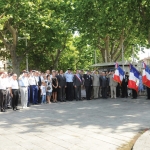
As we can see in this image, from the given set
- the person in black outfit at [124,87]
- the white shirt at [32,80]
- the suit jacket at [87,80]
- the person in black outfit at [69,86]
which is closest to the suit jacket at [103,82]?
the suit jacket at [87,80]

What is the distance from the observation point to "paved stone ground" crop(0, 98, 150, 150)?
7.21 metres

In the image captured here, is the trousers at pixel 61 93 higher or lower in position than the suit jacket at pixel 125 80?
lower

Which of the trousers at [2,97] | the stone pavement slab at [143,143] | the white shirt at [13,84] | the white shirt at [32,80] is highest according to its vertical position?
the white shirt at [32,80]

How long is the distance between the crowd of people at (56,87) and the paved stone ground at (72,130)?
9.49 ft

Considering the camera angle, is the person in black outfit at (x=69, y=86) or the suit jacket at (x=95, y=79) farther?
the suit jacket at (x=95, y=79)

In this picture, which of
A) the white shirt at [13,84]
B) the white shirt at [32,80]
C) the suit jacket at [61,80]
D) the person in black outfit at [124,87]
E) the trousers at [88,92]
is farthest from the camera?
the person in black outfit at [124,87]

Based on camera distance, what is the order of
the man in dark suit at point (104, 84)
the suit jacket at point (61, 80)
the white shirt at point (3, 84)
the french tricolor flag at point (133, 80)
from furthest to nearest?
the man in dark suit at point (104, 84) < the french tricolor flag at point (133, 80) < the suit jacket at point (61, 80) < the white shirt at point (3, 84)

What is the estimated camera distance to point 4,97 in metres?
14.4

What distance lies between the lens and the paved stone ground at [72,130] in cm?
721

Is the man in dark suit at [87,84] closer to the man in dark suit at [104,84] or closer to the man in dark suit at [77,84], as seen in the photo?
the man in dark suit at [77,84]

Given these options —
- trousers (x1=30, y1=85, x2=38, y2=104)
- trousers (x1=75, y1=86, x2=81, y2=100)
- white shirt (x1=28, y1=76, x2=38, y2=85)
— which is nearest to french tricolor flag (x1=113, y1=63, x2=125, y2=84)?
trousers (x1=75, y1=86, x2=81, y2=100)

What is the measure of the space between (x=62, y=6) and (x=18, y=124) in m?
19.3

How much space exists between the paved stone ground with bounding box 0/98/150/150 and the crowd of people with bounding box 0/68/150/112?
114 inches

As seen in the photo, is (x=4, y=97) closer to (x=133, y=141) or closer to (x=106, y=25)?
(x=133, y=141)
